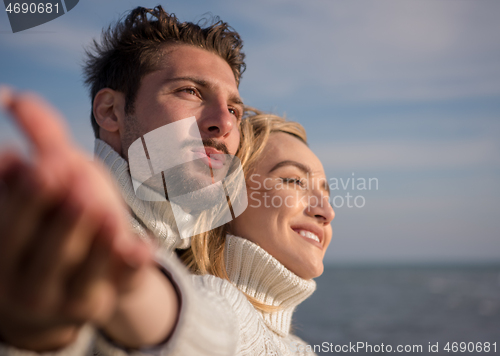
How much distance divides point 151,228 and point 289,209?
38.7 inches

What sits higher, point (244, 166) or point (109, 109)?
point (109, 109)

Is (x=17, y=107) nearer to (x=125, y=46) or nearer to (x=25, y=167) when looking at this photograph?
(x=25, y=167)

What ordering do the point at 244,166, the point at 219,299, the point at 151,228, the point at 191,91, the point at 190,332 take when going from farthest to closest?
the point at 244,166
the point at 191,91
the point at 151,228
the point at 219,299
the point at 190,332

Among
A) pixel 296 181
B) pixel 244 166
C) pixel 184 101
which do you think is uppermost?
pixel 184 101

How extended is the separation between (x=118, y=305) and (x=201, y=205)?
1641mm

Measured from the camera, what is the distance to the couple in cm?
54

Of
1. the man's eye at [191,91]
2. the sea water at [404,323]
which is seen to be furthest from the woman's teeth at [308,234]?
the sea water at [404,323]

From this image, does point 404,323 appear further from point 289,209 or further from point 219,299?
point 219,299

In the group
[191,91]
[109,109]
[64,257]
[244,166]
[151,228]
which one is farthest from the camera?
[244,166]

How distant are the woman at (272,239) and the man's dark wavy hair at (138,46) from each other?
0.74m

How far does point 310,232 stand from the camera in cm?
275

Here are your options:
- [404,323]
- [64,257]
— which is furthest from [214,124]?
[404,323]

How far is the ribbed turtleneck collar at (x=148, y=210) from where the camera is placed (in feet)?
6.87

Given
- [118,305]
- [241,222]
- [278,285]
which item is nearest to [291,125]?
[241,222]
